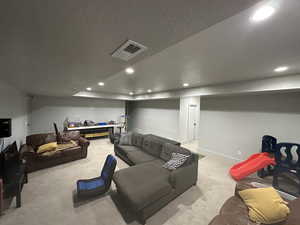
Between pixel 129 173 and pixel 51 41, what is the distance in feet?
7.66

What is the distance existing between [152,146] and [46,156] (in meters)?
2.90

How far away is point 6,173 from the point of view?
2260 mm

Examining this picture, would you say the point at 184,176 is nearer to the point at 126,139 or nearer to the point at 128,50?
the point at 128,50

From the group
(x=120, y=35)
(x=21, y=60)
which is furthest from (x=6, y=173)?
(x=120, y=35)

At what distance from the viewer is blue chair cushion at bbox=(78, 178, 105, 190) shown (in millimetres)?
2257

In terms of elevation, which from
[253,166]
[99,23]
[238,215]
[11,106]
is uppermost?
[99,23]


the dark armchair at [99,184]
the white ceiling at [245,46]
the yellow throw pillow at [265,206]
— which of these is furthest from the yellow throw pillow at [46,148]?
the yellow throw pillow at [265,206]

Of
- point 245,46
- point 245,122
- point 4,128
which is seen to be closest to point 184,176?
point 245,46

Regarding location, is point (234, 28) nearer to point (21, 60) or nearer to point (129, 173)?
point (21, 60)

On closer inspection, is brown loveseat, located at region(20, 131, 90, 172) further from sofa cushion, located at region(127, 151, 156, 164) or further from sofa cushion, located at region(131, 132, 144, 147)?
sofa cushion, located at region(127, 151, 156, 164)

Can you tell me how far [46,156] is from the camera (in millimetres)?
3221

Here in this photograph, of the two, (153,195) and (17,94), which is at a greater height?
(17,94)

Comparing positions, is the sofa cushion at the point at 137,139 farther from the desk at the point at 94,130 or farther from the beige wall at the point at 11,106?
the beige wall at the point at 11,106

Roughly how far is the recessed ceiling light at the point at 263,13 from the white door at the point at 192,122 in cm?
517
